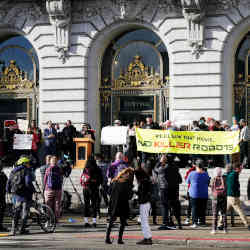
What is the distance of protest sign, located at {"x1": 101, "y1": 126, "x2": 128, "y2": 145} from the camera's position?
25736 millimetres

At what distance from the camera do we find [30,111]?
30.4 m

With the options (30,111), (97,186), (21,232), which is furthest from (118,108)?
(21,232)

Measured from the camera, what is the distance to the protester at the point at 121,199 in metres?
15.6

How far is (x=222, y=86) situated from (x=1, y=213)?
12.0 m

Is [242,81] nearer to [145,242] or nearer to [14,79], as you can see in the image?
[14,79]

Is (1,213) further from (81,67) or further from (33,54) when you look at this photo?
(33,54)

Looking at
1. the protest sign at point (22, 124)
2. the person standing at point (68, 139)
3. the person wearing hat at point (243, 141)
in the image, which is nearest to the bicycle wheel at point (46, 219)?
the person standing at point (68, 139)

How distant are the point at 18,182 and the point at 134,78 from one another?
12601 millimetres

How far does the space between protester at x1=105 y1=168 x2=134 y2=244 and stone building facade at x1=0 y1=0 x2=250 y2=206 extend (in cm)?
1118

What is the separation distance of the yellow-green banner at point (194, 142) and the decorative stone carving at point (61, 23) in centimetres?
754

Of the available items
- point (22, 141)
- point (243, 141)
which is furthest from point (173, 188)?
point (22, 141)

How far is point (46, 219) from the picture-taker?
1788 centimetres

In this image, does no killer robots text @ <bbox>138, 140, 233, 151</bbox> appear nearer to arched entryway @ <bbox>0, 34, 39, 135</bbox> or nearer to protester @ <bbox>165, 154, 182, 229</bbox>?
protester @ <bbox>165, 154, 182, 229</bbox>

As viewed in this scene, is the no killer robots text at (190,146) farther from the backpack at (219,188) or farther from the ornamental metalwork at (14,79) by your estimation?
the ornamental metalwork at (14,79)
